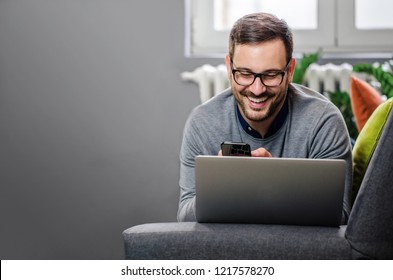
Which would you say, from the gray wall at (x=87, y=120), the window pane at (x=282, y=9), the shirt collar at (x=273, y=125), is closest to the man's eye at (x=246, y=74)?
the shirt collar at (x=273, y=125)

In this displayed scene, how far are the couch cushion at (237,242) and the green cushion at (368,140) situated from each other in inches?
14.9

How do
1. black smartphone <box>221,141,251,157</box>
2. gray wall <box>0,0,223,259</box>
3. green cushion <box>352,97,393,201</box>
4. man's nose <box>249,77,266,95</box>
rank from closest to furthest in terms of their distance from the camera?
black smartphone <box>221,141,251,157</box>
green cushion <box>352,97,393,201</box>
man's nose <box>249,77,266,95</box>
gray wall <box>0,0,223,259</box>

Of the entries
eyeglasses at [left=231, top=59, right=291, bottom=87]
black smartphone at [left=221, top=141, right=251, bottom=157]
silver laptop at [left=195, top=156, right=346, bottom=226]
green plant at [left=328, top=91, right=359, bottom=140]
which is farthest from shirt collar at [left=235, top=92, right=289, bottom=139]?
green plant at [left=328, top=91, right=359, bottom=140]

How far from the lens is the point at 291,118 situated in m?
1.80

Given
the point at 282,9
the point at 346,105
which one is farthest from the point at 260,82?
the point at 282,9

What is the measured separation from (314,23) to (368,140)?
63.3 inches

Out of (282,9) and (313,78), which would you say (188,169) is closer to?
(313,78)

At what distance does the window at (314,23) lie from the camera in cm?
307

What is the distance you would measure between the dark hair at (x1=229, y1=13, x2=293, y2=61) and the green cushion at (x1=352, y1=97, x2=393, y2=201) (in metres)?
0.29

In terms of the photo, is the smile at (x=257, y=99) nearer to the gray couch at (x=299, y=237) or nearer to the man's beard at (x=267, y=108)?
the man's beard at (x=267, y=108)

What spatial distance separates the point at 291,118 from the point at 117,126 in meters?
1.42

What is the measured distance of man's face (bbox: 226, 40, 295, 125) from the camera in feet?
5.62

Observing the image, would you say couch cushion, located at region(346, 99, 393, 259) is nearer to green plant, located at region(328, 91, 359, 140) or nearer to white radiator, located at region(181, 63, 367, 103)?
green plant, located at region(328, 91, 359, 140)
